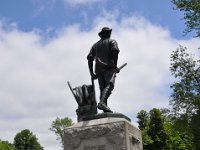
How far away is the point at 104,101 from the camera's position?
34.1 ft

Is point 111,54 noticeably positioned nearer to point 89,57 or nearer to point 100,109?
point 89,57

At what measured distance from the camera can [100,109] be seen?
10.4 m

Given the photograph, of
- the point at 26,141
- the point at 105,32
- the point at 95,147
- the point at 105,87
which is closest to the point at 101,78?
the point at 105,87

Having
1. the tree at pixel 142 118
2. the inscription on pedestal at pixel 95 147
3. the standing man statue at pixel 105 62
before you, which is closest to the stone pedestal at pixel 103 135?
the inscription on pedestal at pixel 95 147

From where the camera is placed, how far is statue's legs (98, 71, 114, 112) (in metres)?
10.3

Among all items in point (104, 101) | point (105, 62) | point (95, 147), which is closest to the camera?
point (95, 147)

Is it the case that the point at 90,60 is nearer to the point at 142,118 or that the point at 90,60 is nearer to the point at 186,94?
the point at 186,94

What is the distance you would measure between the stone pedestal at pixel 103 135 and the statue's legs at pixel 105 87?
0.38 m

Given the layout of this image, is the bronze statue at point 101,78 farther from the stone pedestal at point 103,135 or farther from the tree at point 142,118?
the tree at point 142,118

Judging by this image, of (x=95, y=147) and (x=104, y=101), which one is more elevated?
(x=104, y=101)

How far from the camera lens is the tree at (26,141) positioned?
73.2 metres

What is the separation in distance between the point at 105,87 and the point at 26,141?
6541cm

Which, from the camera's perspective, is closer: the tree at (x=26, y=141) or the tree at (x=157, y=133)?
the tree at (x=157, y=133)

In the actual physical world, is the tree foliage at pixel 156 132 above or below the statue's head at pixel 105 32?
above
